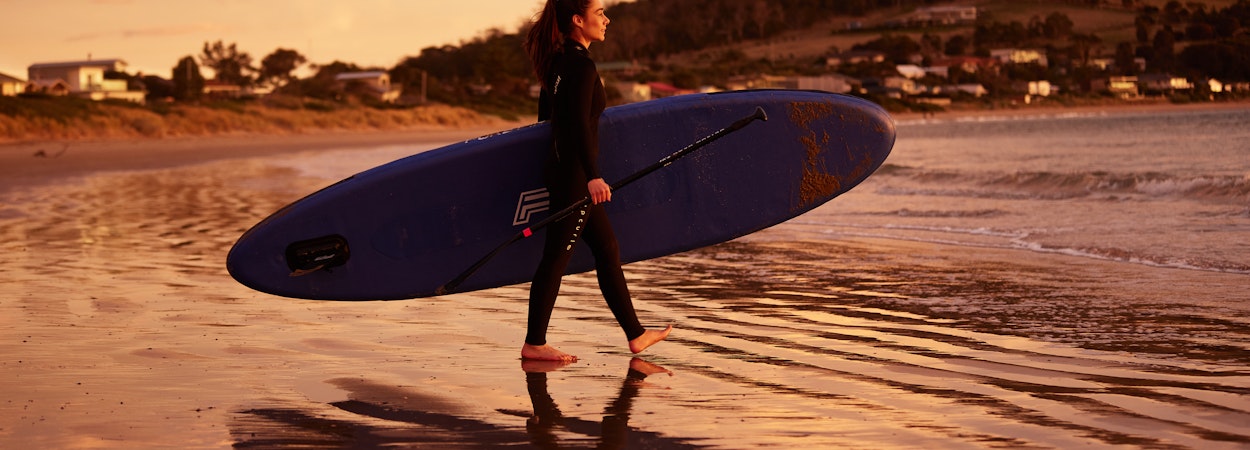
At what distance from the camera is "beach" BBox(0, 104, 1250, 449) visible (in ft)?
12.4

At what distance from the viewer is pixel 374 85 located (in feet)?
275

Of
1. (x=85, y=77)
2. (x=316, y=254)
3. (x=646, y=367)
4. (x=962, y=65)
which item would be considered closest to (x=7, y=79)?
(x=85, y=77)

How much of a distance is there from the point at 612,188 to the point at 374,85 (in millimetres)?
80549

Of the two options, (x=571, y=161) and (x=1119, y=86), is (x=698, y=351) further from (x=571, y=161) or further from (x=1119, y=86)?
(x=1119, y=86)

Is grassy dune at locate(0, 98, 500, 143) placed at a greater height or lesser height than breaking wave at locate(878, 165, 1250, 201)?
lesser

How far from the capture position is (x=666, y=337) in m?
5.27

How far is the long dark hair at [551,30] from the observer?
4.88 metres

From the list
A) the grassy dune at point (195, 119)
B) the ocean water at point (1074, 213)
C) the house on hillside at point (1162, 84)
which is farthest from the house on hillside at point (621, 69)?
the ocean water at point (1074, 213)

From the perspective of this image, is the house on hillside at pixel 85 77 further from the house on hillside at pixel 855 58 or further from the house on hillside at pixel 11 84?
the house on hillside at pixel 855 58

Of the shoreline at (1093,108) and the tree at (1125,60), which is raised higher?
the tree at (1125,60)

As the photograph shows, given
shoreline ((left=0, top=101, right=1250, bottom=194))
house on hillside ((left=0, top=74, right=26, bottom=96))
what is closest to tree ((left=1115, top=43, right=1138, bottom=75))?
shoreline ((left=0, top=101, right=1250, bottom=194))

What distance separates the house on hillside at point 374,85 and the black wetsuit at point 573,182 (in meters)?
71.1

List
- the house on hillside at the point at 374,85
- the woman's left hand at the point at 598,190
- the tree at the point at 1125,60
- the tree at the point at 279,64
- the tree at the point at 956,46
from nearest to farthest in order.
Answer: the woman's left hand at the point at 598,190 < the house on hillside at the point at 374,85 < the tree at the point at 279,64 < the tree at the point at 1125,60 < the tree at the point at 956,46

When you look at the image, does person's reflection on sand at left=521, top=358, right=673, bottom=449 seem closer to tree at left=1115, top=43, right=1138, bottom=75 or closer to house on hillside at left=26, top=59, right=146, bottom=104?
house on hillside at left=26, top=59, right=146, bottom=104
